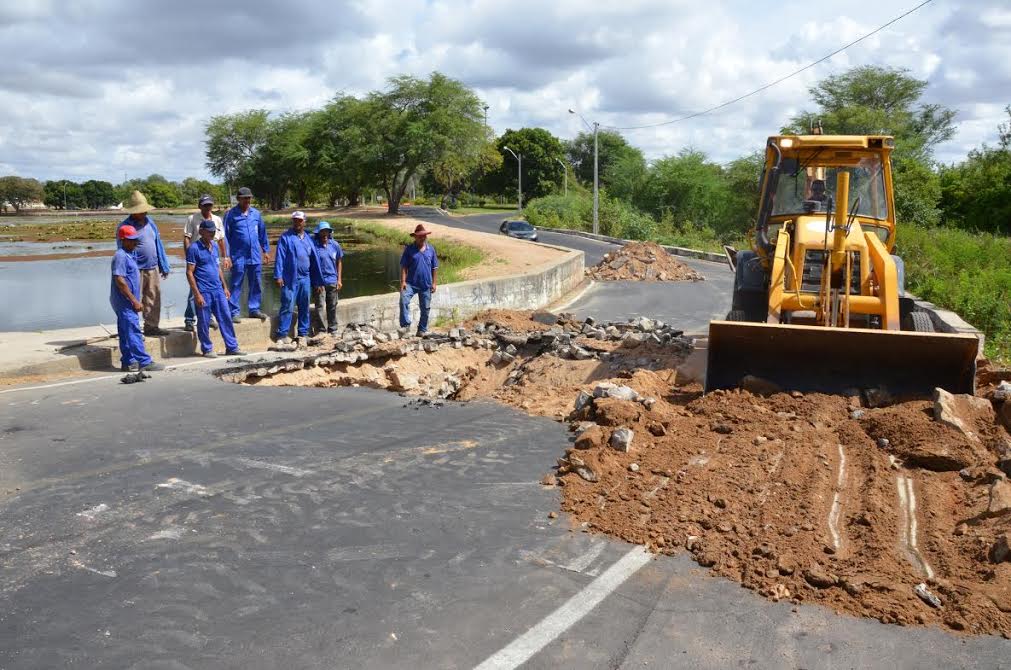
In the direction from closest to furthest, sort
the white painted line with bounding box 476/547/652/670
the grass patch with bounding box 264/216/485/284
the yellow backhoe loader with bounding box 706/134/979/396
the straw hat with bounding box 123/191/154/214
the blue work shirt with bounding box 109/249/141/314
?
the white painted line with bounding box 476/547/652/670 → the yellow backhoe loader with bounding box 706/134/979/396 → the blue work shirt with bounding box 109/249/141/314 → the straw hat with bounding box 123/191/154/214 → the grass patch with bounding box 264/216/485/284

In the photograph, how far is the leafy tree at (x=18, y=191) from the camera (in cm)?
11171

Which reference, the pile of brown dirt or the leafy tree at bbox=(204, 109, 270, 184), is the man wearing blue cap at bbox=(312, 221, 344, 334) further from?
the leafy tree at bbox=(204, 109, 270, 184)

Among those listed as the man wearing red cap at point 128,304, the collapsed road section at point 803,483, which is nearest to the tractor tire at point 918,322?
the collapsed road section at point 803,483

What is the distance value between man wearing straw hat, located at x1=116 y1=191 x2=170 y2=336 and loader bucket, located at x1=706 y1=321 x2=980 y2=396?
6.79m

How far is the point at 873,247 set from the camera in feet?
27.5

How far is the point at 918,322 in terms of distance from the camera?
943cm

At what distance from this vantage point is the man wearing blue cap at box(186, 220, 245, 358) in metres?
10.2

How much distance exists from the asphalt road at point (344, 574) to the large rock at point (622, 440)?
539mm

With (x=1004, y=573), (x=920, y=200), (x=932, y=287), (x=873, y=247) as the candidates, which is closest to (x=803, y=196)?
(x=873, y=247)

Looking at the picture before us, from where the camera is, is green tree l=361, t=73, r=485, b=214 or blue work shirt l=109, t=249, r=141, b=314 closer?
blue work shirt l=109, t=249, r=141, b=314

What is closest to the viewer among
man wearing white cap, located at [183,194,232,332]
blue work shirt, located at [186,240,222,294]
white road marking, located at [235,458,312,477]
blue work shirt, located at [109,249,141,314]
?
white road marking, located at [235,458,312,477]

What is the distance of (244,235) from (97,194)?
5930 inches

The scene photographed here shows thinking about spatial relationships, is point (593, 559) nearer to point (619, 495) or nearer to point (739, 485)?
point (619, 495)

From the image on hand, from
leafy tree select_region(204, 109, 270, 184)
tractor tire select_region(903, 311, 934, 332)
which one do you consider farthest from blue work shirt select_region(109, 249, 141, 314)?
leafy tree select_region(204, 109, 270, 184)
